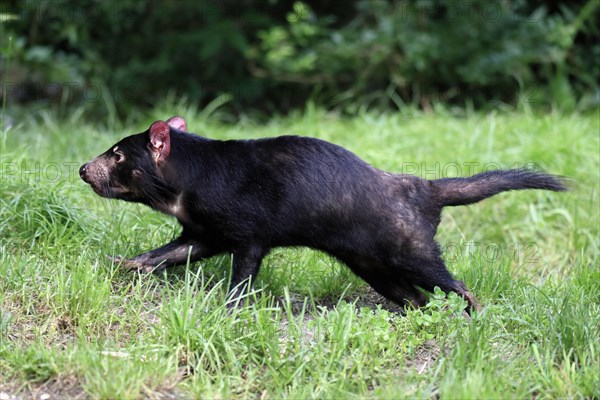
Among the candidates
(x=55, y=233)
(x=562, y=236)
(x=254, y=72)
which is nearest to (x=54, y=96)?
(x=254, y=72)

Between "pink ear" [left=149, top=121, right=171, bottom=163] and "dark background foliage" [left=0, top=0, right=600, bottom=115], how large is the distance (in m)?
3.88

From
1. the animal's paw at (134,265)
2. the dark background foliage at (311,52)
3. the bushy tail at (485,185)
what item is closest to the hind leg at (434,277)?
the bushy tail at (485,185)

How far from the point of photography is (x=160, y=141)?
3920 mm

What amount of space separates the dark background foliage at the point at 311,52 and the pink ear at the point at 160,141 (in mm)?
3881

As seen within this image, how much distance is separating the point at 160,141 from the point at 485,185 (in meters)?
1.55

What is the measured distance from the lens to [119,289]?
381 centimetres

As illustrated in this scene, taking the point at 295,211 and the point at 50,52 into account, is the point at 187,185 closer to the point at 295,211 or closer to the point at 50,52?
the point at 295,211

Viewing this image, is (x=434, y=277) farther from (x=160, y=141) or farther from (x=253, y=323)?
(x=160, y=141)

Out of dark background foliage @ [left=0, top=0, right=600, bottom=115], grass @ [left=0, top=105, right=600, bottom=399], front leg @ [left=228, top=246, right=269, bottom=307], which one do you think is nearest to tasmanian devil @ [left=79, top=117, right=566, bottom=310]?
front leg @ [left=228, top=246, right=269, bottom=307]

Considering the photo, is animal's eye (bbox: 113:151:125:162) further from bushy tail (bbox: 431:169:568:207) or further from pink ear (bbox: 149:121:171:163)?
A: bushy tail (bbox: 431:169:568:207)

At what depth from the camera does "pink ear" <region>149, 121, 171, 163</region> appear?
389 centimetres

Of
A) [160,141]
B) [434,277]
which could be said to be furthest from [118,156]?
[434,277]

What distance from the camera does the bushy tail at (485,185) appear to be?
13.0 feet

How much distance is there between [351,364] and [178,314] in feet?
2.34
